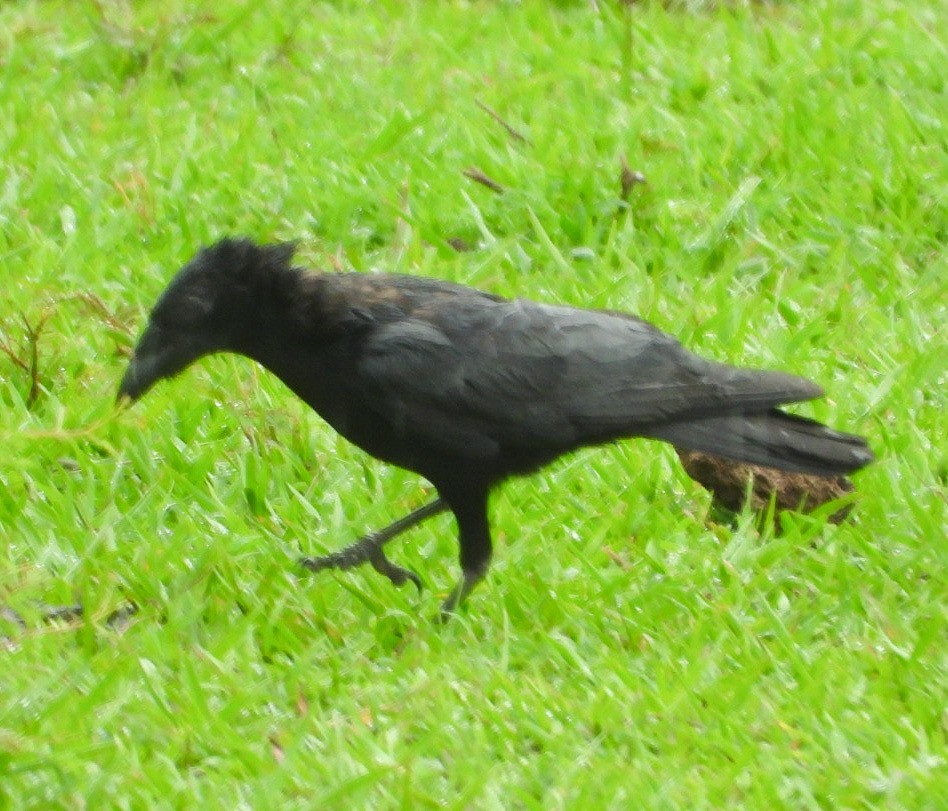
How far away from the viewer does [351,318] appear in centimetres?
489

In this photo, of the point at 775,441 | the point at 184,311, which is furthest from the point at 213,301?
the point at 775,441

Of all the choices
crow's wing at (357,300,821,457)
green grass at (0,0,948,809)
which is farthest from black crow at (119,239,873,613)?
green grass at (0,0,948,809)

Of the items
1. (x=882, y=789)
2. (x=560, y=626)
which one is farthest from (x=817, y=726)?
(x=560, y=626)

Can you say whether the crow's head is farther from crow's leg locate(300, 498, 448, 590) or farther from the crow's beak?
crow's leg locate(300, 498, 448, 590)

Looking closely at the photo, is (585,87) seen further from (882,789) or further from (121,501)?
(882,789)

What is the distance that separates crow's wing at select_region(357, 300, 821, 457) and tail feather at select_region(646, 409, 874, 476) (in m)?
0.03

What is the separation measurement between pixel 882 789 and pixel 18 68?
18.5ft

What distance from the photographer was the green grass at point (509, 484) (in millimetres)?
4154

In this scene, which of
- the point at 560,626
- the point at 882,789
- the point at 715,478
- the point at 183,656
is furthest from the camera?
the point at 715,478

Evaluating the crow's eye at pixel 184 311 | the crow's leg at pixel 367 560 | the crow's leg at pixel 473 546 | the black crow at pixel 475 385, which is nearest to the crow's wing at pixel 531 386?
the black crow at pixel 475 385

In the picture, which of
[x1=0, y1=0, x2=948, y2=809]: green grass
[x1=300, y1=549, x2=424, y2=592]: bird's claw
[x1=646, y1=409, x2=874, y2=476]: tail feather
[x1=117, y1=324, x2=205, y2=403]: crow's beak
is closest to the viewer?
[x1=0, y1=0, x2=948, y2=809]: green grass

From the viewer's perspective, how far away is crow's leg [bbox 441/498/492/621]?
4812mm

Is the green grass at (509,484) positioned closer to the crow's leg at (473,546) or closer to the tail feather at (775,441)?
the crow's leg at (473,546)

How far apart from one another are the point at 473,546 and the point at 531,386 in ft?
1.50
